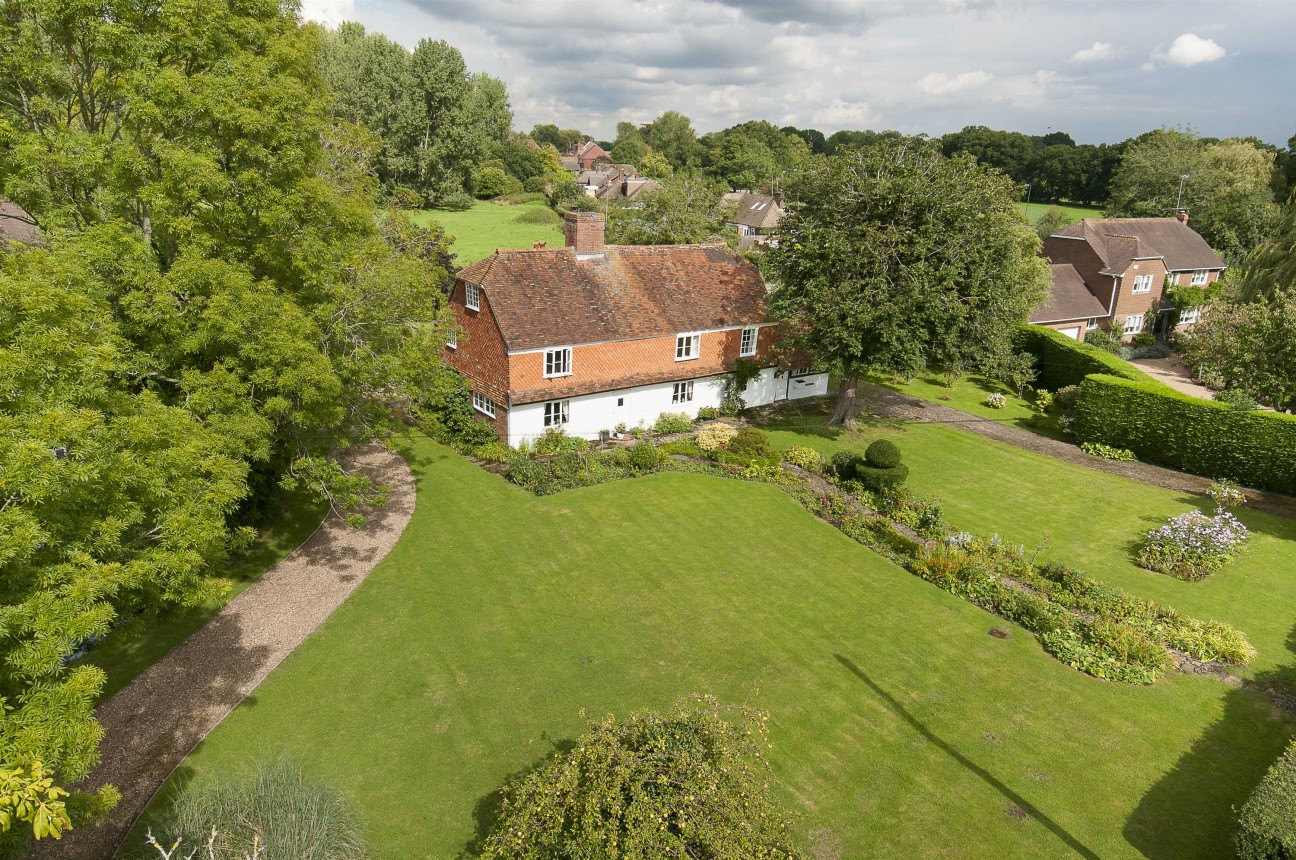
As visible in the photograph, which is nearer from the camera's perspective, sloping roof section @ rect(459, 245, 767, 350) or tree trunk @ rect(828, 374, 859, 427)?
sloping roof section @ rect(459, 245, 767, 350)

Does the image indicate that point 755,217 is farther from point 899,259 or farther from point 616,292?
point 899,259

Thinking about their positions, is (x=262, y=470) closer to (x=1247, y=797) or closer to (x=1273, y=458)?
(x=1247, y=797)

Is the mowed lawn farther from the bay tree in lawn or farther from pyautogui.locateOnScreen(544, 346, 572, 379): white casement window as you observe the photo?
the bay tree in lawn

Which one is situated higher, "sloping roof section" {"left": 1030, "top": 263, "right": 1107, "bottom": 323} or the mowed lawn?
"sloping roof section" {"left": 1030, "top": 263, "right": 1107, "bottom": 323}

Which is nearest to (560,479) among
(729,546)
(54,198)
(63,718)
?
(729,546)

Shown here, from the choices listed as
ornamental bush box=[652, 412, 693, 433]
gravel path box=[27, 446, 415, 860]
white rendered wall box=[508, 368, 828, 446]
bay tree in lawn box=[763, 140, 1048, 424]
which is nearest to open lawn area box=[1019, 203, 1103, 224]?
bay tree in lawn box=[763, 140, 1048, 424]

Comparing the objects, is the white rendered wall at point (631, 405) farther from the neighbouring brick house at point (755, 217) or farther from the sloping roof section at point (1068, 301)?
the neighbouring brick house at point (755, 217)

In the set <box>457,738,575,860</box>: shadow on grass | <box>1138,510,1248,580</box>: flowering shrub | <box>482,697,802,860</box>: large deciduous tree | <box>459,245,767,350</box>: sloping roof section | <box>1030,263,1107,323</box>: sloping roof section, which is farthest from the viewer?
<box>1030,263,1107,323</box>: sloping roof section
